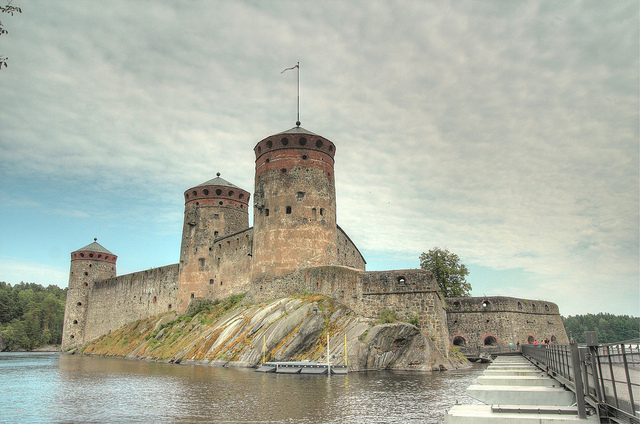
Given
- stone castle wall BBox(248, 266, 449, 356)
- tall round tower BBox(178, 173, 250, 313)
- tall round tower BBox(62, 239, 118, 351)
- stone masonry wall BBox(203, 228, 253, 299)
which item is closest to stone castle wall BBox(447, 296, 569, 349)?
stone castle wall BBox(248, 266, 449, 356)

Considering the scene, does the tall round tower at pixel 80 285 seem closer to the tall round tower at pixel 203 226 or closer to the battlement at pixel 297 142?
the tall round tower at pixel 203 226

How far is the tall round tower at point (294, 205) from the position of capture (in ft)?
103

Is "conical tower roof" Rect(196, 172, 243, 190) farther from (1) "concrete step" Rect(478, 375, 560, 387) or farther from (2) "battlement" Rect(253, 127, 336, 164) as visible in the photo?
(1) "concrete step" Rect(478, 375, 560, 387)

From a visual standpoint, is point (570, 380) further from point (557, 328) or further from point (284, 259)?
point (557, 328)

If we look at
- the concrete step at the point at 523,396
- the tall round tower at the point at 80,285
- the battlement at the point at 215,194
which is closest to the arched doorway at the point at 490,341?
the battlement at the point at 215,194

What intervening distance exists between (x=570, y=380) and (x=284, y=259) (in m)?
23.2

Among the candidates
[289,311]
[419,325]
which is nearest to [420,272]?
[419,325]

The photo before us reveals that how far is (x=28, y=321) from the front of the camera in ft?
259

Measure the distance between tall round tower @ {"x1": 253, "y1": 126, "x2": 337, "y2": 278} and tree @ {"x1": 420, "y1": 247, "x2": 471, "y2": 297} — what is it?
42.7ft

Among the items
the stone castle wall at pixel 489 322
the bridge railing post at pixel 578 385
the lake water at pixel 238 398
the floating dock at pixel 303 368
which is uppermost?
the stone castle wall at pixel 489 322

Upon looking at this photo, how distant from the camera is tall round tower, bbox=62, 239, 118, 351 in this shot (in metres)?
57.2

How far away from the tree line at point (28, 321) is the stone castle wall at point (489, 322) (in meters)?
71.1

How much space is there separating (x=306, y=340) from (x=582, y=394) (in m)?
19.0

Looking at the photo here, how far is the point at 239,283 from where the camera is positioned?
123 feet
